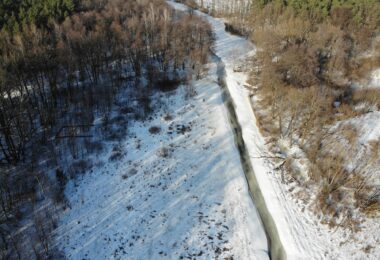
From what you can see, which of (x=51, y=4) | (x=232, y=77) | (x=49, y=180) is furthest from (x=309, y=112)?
(x=51, y=4)

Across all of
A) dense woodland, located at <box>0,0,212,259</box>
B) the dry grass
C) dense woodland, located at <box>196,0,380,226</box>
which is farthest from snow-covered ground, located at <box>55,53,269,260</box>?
the dry grass

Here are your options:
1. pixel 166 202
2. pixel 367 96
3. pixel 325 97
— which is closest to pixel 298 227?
pixel 166 202

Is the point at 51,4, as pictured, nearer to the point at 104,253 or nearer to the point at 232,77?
the point at 232,77

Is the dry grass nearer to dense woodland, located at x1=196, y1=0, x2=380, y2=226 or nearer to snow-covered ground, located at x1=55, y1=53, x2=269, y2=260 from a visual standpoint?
dense woodland, located at x1=196, y1=0, x2=380, y2=226

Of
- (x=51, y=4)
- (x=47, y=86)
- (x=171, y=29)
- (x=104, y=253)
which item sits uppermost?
(x=51, y=4)

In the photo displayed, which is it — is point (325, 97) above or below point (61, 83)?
above

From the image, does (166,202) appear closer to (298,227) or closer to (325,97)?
(298,227)
